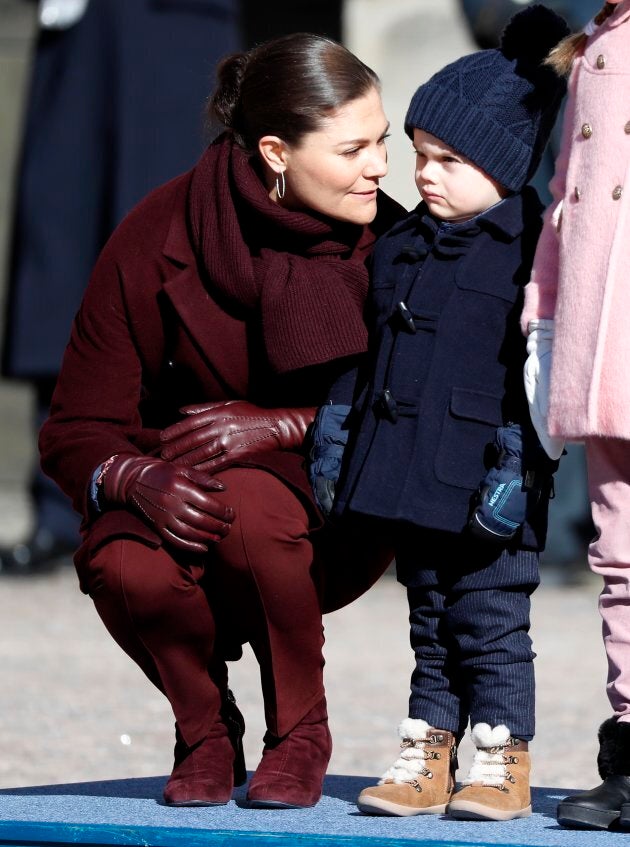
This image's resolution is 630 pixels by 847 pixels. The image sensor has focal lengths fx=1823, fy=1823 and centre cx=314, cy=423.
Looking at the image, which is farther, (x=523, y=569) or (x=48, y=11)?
(x=48, y=11)

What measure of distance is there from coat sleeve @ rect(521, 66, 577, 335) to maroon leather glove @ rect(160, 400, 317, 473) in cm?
45

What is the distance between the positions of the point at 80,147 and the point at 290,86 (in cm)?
379

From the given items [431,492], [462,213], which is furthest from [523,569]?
[462,213]

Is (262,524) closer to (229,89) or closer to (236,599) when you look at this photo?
(236,599)

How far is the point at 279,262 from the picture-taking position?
9.23ft

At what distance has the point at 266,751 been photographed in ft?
8.93

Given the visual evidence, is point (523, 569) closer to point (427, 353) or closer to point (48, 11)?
point (427, 353)

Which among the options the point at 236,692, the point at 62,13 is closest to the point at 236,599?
the point at 236,692

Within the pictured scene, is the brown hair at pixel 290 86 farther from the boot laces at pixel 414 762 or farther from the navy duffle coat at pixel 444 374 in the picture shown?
the boot laces at pixel 414 762

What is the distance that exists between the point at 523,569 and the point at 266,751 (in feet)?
1.60

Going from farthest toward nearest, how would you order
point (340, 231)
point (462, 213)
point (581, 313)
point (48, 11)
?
1. point (48, 11)
2. point (340, 231)
3. point (462, 213)
4. point (581, 313)

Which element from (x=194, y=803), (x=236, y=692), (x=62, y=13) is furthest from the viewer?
(x=62, y=13)

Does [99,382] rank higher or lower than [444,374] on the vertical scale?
lower

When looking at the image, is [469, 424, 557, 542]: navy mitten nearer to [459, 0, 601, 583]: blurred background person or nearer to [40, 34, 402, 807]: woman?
[40, 34, 402, 807]: woman
